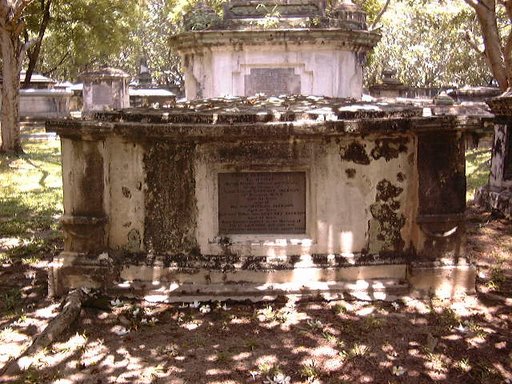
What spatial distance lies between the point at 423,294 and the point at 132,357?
255 cm

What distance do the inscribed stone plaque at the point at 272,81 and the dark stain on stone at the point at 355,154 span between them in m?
6.99

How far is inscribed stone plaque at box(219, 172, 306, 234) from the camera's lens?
16.3 feet

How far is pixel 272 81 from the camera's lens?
11742 millimetres

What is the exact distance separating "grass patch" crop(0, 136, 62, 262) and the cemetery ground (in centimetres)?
111

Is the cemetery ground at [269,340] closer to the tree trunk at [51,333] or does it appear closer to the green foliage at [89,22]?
the tree trunk at [51,333]

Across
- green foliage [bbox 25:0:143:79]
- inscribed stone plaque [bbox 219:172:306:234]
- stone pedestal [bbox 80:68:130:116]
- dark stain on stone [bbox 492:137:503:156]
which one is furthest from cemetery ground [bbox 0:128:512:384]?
green foliage [bbox 25:0:143:79]

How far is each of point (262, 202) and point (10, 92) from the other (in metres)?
10.6

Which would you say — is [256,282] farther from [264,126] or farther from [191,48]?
[191,48]

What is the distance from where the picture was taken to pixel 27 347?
13.3 feet

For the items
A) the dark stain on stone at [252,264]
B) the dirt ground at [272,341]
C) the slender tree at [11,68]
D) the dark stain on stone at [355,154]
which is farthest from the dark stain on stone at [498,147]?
the slender tree at [11,68]

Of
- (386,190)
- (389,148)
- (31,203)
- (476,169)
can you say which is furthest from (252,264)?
(476,169)

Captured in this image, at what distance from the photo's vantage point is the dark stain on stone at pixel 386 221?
4945 millimetres

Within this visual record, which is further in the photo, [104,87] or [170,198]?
[104,87]

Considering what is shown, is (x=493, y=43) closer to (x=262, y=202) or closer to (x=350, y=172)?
(x=350, y=172)
